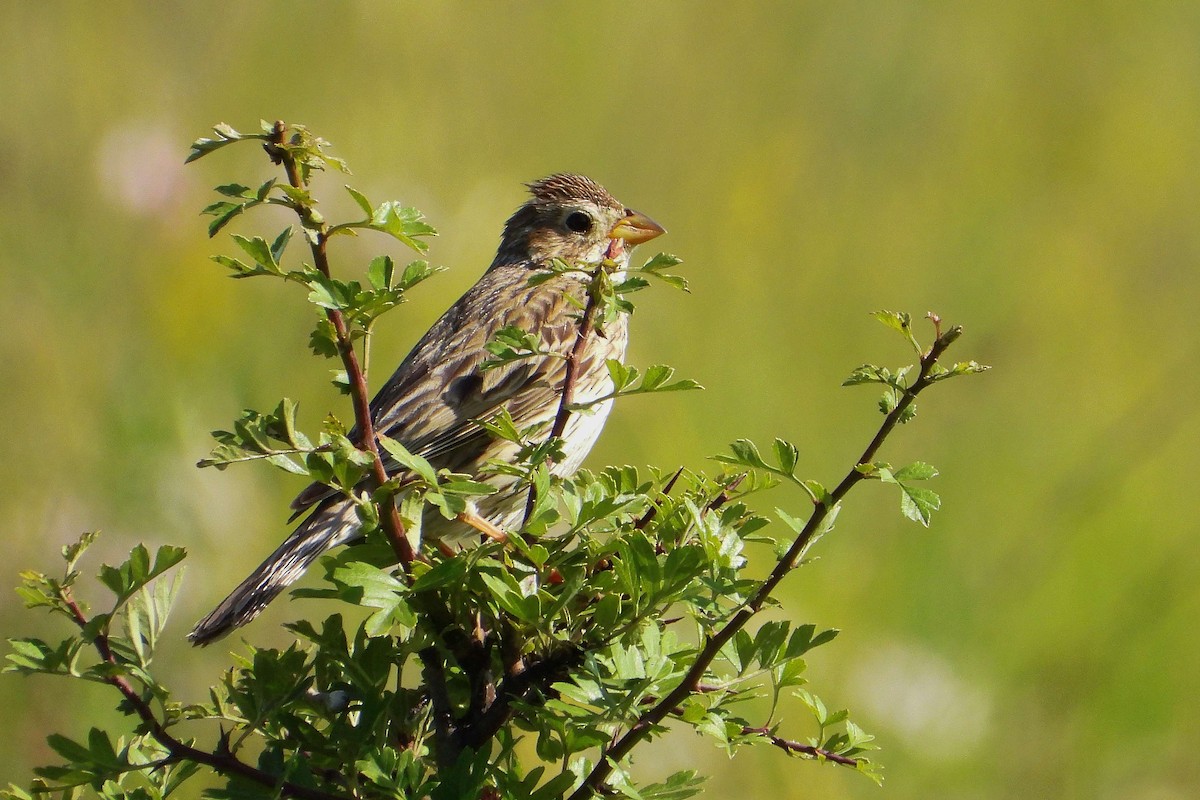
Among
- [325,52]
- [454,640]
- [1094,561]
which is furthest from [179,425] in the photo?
[1094,561]

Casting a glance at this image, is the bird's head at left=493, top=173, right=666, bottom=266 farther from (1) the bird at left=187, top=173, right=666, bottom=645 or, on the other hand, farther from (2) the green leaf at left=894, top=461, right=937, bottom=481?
(2) the green leaf at left=894, top=461, right=937, bottom=481

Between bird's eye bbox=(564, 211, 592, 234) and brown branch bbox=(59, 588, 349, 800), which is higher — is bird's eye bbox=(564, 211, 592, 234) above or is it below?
above

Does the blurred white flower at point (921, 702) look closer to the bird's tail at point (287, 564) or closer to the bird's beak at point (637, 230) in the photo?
the bird's beak at point (637, 230)

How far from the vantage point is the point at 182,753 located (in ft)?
5.13

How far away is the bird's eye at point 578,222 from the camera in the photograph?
429cm

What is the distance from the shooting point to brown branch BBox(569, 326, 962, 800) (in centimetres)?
141

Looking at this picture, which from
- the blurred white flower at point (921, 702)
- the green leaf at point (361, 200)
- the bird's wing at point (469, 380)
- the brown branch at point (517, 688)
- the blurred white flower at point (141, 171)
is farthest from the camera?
the blurred white flower at point (141, 171)

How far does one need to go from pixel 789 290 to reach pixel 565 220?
139 cm

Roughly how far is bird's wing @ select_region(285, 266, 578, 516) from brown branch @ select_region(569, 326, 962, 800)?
1227 millimetres

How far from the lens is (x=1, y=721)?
11.8ft

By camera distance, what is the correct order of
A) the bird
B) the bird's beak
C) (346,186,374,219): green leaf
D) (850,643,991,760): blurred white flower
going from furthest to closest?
(850,643,991,760): blurred white flower
the bird's beak
the bird
(346,186,374,219): green leaf

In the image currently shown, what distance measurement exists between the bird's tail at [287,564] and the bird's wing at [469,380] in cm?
16

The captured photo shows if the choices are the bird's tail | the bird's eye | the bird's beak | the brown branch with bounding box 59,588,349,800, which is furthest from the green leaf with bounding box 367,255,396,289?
the bird's eye

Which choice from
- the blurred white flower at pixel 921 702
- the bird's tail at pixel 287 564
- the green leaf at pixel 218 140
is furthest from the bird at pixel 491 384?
the blurred white flower at pixel 921 702
